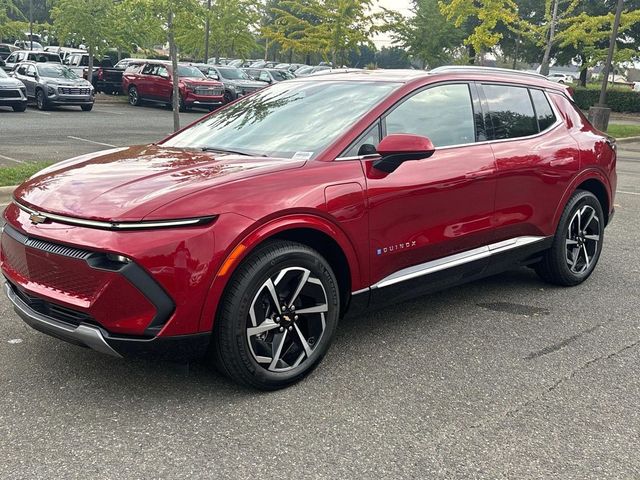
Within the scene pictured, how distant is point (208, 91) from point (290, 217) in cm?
2210

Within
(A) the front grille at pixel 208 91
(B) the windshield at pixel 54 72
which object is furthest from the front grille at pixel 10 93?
(A) the front grille at pixel 208 91

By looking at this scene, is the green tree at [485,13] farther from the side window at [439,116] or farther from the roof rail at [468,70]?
the side window at [439,116]

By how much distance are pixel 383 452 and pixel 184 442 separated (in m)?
0.87

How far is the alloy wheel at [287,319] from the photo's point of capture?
11.3 feet

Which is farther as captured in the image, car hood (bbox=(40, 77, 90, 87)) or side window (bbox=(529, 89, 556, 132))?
car hood (bbox=(40, 77, 90, 87))

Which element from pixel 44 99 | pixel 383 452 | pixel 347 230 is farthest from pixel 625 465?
pixel 44 99

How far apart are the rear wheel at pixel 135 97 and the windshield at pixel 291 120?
23.6 meters

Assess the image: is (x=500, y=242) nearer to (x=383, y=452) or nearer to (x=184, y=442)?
(x=383, y=452)

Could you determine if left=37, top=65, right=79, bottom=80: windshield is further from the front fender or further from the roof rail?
the front fender

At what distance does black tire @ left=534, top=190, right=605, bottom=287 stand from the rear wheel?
23.9 meters

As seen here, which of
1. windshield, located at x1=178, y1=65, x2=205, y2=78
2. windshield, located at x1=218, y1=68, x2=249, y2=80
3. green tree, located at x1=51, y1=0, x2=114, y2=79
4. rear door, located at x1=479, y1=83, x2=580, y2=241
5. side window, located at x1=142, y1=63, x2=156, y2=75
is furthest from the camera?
windshield, located at x1=218, y1=68, x2=249, y2=80

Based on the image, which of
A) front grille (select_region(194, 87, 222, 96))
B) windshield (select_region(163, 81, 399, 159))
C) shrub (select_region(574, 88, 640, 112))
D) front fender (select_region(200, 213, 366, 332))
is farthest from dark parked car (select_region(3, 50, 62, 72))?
front fender (select_region(200, 213, 366, 332))

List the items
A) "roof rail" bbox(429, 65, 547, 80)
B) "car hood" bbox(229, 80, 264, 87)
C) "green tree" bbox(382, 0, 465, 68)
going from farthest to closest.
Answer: "green tree" bbox(382, 0, 465, 68) → "car hood" bbox(229, 80, 264, 87) → "roof rail" bbox(429, 65, 547, 80)

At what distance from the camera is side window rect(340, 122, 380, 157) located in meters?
3.94
